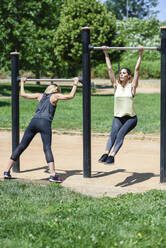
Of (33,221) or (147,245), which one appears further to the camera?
(33,221)

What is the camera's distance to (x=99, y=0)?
28.8m

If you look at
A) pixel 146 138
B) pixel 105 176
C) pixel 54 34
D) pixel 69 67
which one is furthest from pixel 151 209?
pixel 69 67

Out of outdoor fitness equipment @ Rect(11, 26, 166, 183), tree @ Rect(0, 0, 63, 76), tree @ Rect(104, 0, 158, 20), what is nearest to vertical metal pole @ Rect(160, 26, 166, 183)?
outdoor fitness equipment @ Rect(11, 26, 166, 183)

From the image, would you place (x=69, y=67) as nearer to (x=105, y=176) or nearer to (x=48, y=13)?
(x=48, y=13)

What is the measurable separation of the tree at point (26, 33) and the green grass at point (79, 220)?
21326mm

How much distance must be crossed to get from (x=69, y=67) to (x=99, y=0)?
542 cm

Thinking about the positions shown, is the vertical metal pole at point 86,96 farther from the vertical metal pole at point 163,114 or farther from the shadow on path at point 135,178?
the vertical metal pole at point 163,114

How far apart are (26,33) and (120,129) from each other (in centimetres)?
2098

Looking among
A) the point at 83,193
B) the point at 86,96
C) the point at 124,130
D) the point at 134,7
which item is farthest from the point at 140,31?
the point at 83,193

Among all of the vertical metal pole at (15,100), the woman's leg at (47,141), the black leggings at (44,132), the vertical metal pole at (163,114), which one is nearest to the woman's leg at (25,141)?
the black leggings at (44,132)

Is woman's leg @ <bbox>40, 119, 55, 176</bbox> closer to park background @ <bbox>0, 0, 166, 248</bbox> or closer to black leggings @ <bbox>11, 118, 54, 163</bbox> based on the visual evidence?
black leggings @ <bbox>11, 118, 54, 163</bbox>

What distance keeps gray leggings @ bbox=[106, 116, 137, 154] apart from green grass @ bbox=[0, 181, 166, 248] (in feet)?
3.70

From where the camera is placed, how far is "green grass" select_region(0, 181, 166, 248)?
405 centimetres

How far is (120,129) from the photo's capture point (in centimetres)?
672
